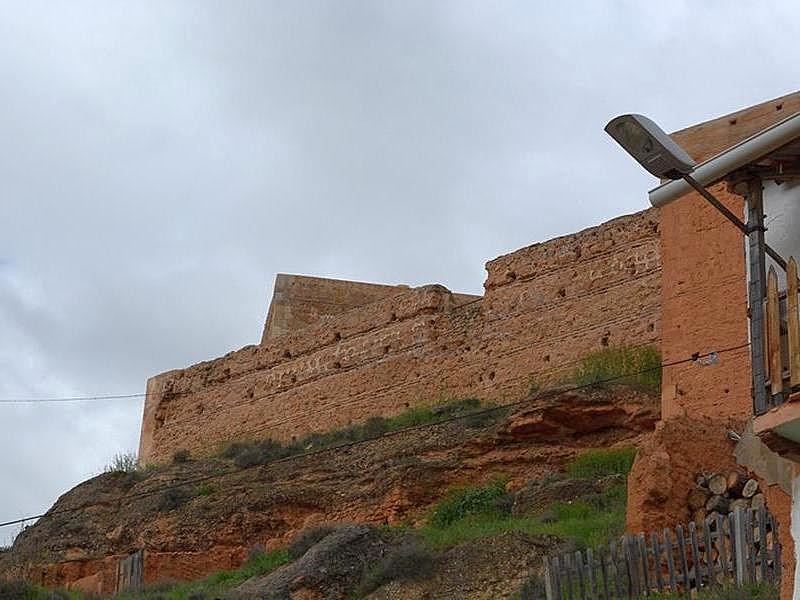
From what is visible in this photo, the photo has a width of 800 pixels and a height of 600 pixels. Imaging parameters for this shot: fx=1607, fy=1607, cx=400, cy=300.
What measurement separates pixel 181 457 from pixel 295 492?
7.54 m

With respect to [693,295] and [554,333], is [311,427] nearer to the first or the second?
[554,333]

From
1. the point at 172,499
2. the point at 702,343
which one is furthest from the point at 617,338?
the point at 702,343

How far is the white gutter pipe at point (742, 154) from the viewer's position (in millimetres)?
9750

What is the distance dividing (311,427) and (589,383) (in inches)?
323

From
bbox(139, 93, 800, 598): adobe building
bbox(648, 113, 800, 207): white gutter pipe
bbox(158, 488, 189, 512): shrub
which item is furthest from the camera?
bbox(158, 488, 189, 512): shrub

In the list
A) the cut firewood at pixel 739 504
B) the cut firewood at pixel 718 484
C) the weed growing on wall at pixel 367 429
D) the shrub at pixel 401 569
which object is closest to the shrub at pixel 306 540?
the shrub at pixel 401 569

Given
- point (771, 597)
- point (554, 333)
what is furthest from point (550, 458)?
point (771, 597)

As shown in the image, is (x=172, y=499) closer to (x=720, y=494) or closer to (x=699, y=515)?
(x=699, y=515)

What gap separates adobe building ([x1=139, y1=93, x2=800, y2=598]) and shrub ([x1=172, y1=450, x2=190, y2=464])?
0.44 m

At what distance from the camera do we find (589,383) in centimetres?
2325

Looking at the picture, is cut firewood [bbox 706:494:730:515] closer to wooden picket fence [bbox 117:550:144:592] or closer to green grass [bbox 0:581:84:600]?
green grass [bbox 0:581:84:600]

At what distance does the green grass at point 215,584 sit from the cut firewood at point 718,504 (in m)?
6.88

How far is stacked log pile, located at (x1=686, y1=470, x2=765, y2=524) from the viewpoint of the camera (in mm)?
14602

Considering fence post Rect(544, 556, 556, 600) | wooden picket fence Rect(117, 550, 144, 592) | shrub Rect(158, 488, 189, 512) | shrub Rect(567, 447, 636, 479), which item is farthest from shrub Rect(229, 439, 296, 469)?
fence post Rect(544, 556, 556, 600)
